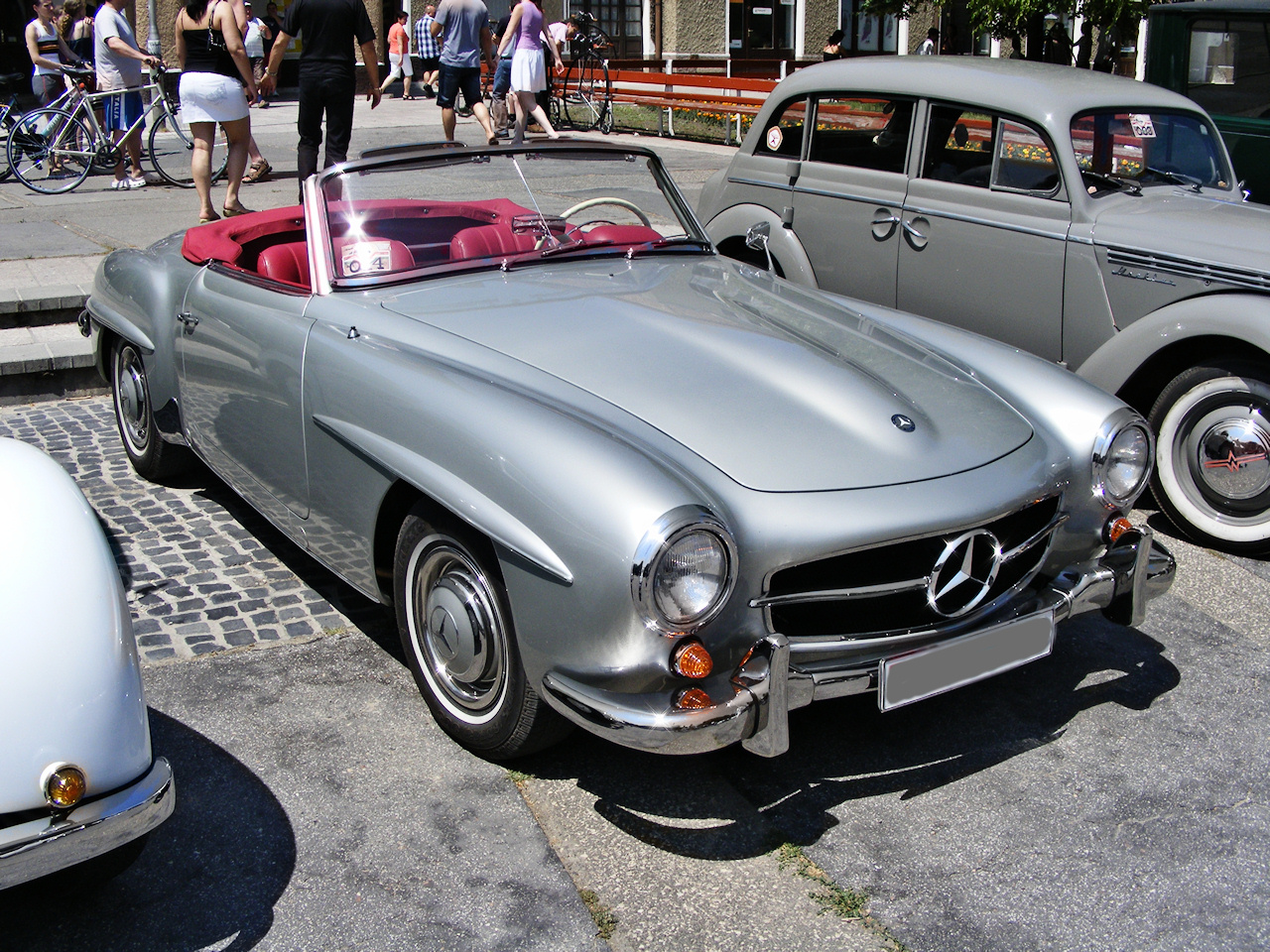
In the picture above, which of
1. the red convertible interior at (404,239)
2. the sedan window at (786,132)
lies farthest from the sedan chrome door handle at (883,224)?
the red convertible interior at (404,239)

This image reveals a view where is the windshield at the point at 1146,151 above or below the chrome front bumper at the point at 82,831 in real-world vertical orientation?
above

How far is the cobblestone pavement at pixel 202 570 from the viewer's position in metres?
3.72

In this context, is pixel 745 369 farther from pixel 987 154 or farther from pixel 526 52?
pixel 526 52

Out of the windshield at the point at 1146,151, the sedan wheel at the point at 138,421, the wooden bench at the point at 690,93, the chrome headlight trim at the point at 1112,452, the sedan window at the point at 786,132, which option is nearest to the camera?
the chrome headlight trim at the point at 1112,452

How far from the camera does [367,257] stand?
12.1ft

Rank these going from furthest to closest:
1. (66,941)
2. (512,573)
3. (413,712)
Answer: (413,712) → (512,573) → (66,941)

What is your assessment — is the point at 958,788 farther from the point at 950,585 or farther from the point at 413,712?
the point at 413,712

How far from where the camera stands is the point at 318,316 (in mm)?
3506

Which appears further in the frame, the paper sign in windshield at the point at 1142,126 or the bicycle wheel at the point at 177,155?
the bicycle wheel at the point at 177,155

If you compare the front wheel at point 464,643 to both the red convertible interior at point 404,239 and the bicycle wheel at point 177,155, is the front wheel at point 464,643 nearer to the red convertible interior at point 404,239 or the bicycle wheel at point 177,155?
the red convertible interior at point 404,239

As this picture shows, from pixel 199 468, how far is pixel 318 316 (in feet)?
6.17

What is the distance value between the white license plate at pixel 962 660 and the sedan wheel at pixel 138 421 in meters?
3.23

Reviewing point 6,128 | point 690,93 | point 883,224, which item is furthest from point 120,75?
point 690,93

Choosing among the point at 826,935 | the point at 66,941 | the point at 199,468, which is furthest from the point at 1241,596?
the point at 199,468
